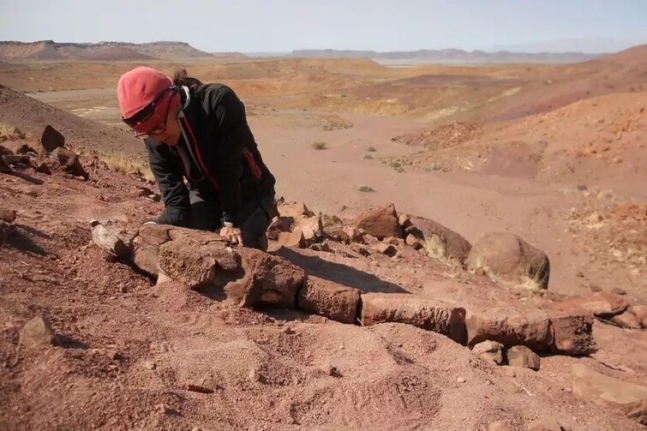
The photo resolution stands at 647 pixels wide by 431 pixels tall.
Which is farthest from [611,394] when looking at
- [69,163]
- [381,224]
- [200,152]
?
[69,163]

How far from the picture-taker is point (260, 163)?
416cm

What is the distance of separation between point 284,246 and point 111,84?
58.6 meters

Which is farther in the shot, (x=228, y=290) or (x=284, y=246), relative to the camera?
(x=284, y=246)

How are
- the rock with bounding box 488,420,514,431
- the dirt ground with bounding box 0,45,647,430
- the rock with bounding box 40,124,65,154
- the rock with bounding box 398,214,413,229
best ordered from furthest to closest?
the rock with bounding box 398,214,413,229 < the rock with bounding box 40,124,65,154 < the rock with bounding box 488,420,514,431 < the dirt ground with bounding box 0,45,647,430

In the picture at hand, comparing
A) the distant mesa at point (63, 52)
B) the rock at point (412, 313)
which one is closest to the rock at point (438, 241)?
the rock at point (412, 313)

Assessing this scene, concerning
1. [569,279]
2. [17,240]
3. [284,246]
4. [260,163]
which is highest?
[260,163]

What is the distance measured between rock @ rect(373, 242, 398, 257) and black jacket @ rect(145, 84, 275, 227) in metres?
3.17

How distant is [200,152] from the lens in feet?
12.0

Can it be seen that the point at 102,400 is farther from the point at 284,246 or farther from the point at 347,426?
the point at 284,246

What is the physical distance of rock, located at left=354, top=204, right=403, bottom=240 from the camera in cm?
785

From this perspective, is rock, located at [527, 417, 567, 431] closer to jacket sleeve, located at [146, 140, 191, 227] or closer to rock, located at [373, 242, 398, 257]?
jacket sleeve, located at [146, 140, 191, 227]

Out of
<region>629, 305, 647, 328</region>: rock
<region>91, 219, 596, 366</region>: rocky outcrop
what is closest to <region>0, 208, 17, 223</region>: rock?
<region>91, 219, 596, 366</region>: rocky outcrop

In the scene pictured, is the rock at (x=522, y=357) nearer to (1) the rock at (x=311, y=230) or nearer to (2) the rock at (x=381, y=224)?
(1) the rock at (x=311, y=230)

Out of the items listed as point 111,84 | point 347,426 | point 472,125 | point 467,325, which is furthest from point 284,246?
point 111,84
